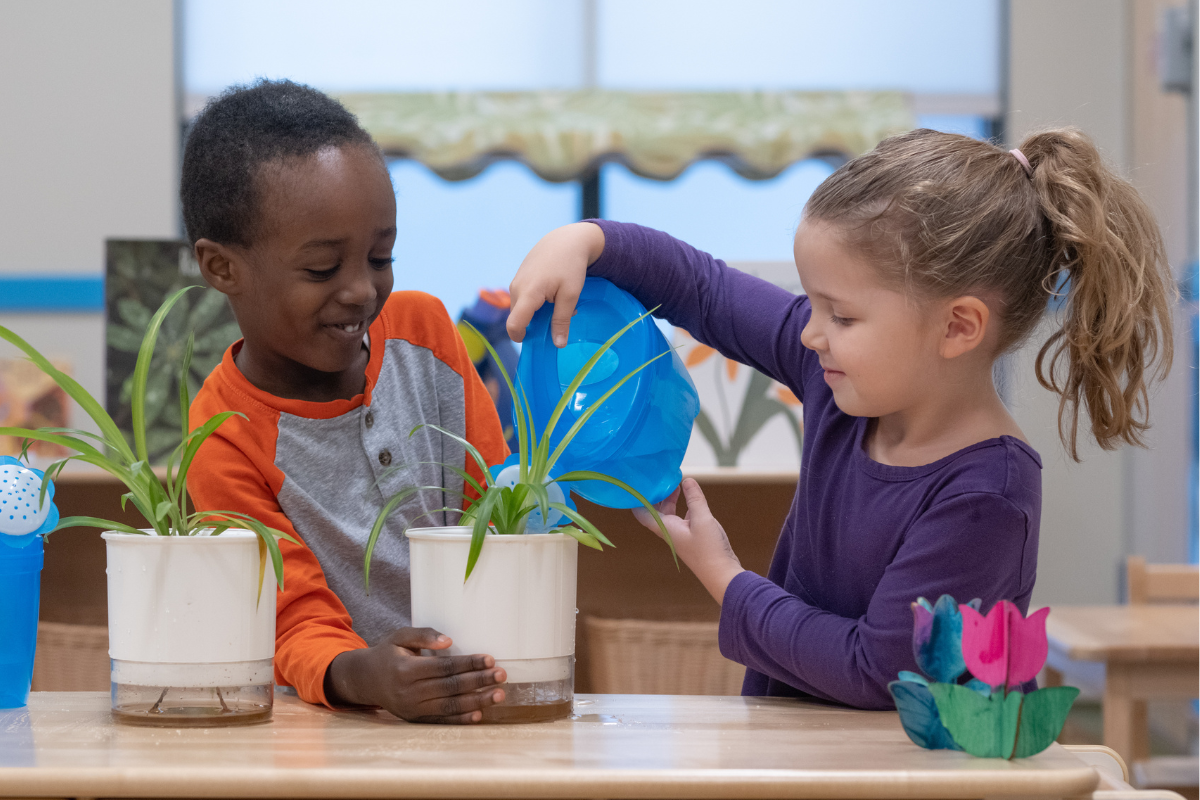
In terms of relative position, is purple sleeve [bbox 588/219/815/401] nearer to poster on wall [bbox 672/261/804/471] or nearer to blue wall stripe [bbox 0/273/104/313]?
poster on wall [bbox 672/261/804/471]

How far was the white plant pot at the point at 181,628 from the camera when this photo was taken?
625mm

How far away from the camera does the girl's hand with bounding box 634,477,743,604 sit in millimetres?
785

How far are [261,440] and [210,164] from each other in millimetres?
230

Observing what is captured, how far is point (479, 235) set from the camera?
11.0 feet

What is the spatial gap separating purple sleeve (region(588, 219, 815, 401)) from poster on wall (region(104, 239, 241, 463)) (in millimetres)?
890

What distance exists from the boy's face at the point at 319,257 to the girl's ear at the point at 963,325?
434 millimetres

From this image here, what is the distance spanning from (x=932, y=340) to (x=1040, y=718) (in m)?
0.30

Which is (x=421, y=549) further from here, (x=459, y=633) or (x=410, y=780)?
(x=410, y=780)

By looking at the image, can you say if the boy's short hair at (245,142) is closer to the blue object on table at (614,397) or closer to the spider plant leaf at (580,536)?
the blue object on table at (614,397)

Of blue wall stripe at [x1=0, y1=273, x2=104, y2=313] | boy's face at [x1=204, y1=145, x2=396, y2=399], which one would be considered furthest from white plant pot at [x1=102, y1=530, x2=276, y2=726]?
blue wall stripe at [x1=0, y1=273, x2=104, y2=313]

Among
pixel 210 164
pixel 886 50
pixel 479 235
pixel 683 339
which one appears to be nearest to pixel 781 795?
pixel 210 164

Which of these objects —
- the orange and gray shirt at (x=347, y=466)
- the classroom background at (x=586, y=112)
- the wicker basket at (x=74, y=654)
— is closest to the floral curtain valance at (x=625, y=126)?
the classroom background at (x=586, y=112)

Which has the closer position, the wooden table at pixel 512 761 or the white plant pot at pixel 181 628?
the wooden table at pixel 512 761

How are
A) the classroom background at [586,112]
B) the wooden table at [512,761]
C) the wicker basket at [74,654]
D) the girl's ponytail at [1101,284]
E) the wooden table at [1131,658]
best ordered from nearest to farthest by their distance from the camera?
1. the wooden table at [512,761]
2. the girl's ponytail at [1101,284]
3. the wicker basket at [74,654]
4. the wooden table at [1131,658]
5. the classroom background at [586,112]
